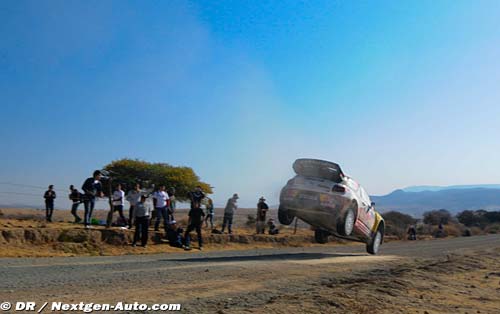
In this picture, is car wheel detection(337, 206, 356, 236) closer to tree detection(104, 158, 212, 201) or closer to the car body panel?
the car body panel

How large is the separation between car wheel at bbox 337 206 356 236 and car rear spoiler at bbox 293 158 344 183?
3.31 ft

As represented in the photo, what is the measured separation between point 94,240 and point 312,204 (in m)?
7.42

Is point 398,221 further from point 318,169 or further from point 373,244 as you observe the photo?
point 318,169

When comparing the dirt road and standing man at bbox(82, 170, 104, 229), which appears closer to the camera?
the dirt road

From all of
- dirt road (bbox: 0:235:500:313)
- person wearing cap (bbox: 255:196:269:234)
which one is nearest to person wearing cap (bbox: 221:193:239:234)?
person wearing cap (bbox: 255:196:269:234)

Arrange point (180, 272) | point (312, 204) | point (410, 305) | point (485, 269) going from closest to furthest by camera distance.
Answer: point (410, 305)
point (180, 272)
point (312, 204)
point (485, 269)

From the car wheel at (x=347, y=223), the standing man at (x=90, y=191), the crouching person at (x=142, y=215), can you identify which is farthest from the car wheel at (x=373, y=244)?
the standing man at (x=90, y=191)

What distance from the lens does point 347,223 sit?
46.7ft

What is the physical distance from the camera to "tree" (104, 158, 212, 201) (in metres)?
33.2

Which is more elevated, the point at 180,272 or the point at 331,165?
the point at 331,165

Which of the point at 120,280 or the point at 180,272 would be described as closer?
the point at 120,280

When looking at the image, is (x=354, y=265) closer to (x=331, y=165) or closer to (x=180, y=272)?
(x=331, y=165)

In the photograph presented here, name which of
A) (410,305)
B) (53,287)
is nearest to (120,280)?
(53,287)

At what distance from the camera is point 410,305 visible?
8.43 meters
